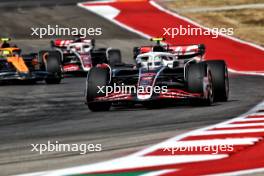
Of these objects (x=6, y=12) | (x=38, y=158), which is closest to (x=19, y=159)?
(x=38, y=158)

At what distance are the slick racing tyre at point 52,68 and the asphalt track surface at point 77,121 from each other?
0.39 metres

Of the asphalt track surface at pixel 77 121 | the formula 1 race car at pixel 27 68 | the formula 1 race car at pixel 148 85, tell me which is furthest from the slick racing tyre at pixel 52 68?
the formula 1 race car at pixel 148 85

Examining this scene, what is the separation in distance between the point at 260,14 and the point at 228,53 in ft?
30.0

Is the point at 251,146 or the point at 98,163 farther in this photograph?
the point at 251,146

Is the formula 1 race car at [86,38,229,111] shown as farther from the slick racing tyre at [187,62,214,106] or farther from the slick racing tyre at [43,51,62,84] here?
the slick racing tyre at [43,51,62,84]

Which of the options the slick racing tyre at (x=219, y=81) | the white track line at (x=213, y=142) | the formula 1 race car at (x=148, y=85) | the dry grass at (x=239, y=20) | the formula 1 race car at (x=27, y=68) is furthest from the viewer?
the dry grass at (x=239, y=20)

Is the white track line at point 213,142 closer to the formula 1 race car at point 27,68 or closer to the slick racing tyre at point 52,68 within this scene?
the formula 1 race car at point 27,68

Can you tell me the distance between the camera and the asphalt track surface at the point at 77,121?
10.3 meters

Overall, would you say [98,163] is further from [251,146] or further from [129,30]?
[129,30]

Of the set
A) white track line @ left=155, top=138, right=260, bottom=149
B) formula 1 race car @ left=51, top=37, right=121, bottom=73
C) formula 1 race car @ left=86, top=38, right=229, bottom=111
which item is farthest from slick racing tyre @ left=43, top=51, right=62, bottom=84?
white track line @ left=155, top=138, right=260, bottom=149

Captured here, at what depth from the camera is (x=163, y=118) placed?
50.3 ft

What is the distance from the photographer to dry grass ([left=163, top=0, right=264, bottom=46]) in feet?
138

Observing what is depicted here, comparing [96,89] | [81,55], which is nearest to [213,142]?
[96,89]

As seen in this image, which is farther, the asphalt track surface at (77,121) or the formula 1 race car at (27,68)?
the formula 1 race car at (27,68)
